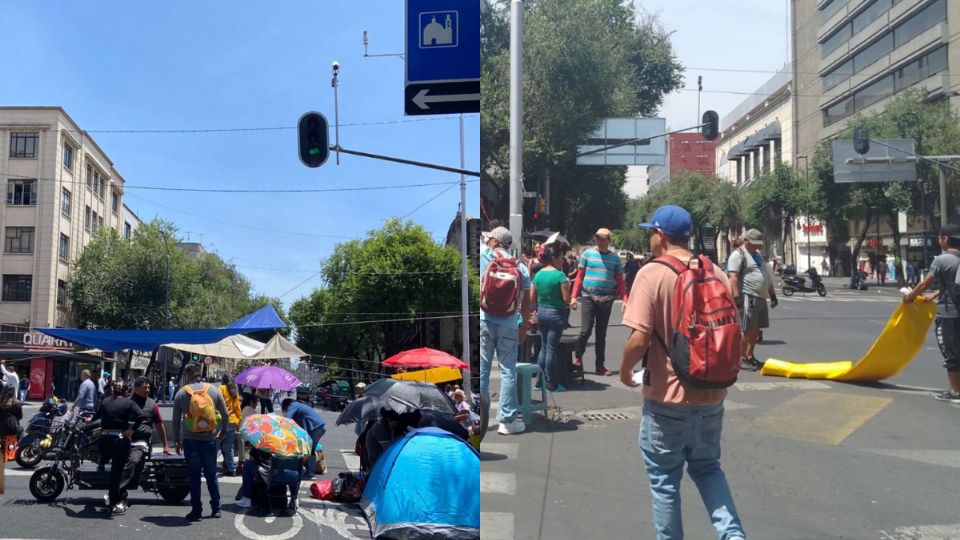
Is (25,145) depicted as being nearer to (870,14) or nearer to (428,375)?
(428,375)

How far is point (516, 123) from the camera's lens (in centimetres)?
239

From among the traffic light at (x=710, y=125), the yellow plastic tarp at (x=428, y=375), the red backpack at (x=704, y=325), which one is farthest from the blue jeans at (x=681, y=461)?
the yellow plastic tarp at (x=428, y=375)

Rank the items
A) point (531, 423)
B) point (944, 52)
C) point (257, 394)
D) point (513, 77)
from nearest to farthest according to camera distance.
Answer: point (944, 52) < point (513, 77) < point (531, 423) < point (257, 394)

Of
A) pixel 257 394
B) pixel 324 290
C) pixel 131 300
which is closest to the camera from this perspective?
pixel 324 290

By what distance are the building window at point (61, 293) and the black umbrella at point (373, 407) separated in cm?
377

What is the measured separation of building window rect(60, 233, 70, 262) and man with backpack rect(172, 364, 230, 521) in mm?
1415

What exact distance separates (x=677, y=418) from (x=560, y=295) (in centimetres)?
52

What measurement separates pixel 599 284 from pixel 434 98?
1.06m

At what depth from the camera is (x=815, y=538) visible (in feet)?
7.73

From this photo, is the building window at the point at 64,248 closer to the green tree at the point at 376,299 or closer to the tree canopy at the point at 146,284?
the tree canopy at the point at 146,284

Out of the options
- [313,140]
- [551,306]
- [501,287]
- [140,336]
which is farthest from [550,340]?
[140,336]

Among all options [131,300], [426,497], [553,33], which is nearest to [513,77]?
[553,33]

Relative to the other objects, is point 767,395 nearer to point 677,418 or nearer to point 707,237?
point 677,418

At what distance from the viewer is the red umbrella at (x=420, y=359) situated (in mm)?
3148
